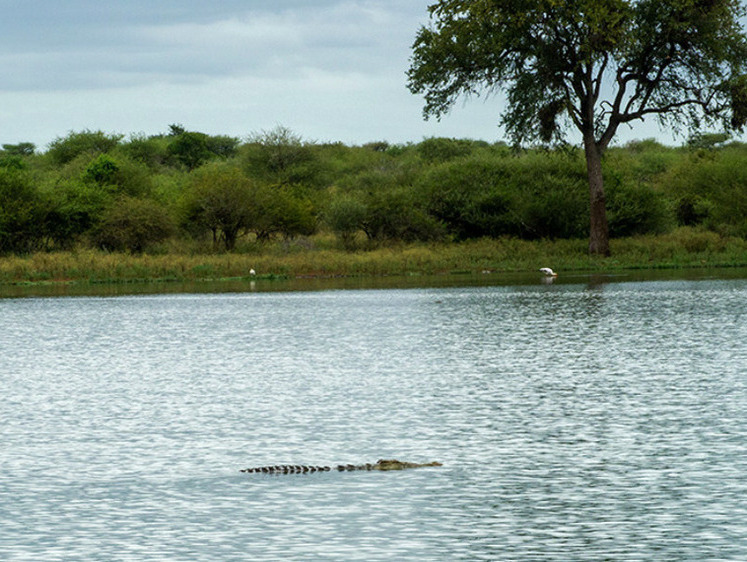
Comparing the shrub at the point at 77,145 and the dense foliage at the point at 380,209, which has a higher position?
the shrub at the point at 77,145

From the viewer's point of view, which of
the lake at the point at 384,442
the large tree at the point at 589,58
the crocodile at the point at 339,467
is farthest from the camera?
the large tree at the point at 589,58

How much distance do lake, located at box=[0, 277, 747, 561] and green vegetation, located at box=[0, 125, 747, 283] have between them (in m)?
26.2

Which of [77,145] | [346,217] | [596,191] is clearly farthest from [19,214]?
[77,145]

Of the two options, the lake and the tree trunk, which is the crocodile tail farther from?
the tree trunk

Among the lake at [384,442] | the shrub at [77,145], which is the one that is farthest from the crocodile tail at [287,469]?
the shrub at [77,145]

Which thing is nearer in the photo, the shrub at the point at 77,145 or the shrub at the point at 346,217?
the shrub at the point at 346,217

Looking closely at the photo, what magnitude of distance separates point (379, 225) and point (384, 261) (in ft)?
16.9

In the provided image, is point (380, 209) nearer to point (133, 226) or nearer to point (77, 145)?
point (133, 226)

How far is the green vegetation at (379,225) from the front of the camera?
4922 centimetres

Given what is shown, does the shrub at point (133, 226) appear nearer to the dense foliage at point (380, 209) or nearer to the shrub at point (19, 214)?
the dense foliage at point (380, 209)

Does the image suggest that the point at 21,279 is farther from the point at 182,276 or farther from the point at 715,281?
the point at 715,281

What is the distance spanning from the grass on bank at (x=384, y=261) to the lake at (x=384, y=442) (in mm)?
25583

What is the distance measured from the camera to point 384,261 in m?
49.2

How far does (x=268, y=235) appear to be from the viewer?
5675cm
